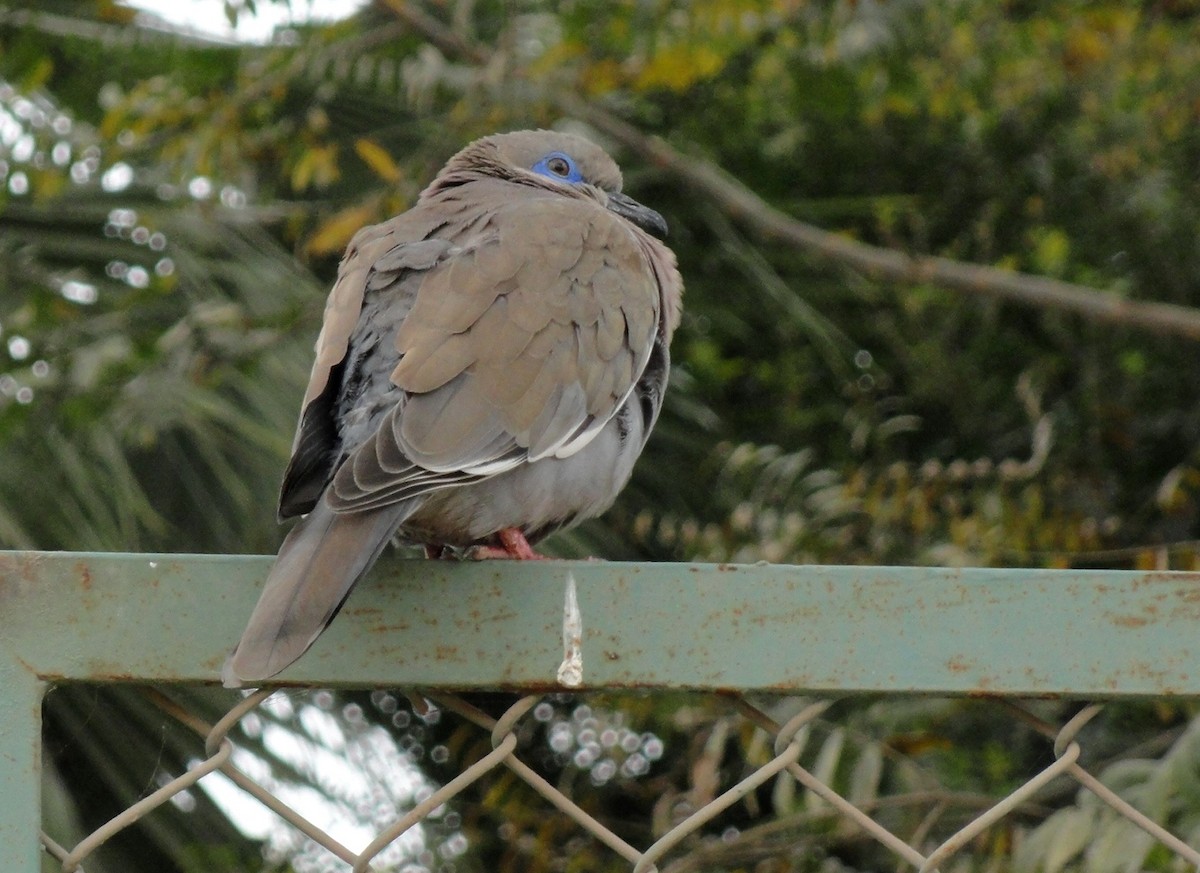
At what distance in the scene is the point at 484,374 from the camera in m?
2.22

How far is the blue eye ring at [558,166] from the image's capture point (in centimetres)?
333

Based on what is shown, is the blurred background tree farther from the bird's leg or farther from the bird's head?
the bird's leg

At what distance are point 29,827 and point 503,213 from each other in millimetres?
1612

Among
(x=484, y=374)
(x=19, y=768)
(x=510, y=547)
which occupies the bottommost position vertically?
(x=510, y=547)

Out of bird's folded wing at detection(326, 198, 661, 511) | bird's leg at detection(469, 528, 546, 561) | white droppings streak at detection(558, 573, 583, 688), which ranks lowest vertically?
bird's leg at detection(469, 528, 546, 561)

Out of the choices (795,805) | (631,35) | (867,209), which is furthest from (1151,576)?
(867,209)

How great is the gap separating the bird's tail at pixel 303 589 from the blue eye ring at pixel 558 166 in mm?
1757

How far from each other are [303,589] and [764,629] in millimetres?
392

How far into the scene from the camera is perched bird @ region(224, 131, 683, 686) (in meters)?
2.02

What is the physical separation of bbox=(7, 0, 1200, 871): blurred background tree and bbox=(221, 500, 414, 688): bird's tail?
3.81ft

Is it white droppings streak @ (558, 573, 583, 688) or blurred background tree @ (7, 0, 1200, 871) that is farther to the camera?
blurred background tree @ (7, 0, 1200, 871)

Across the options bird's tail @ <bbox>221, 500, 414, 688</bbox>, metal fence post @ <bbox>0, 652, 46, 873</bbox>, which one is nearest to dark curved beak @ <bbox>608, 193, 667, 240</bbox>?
bird's tail @ <bbox>221, 500, 414, 688</bbox>

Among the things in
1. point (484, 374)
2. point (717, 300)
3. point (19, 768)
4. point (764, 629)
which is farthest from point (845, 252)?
→ point (19, 768)

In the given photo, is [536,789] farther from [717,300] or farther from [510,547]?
[717,300]
